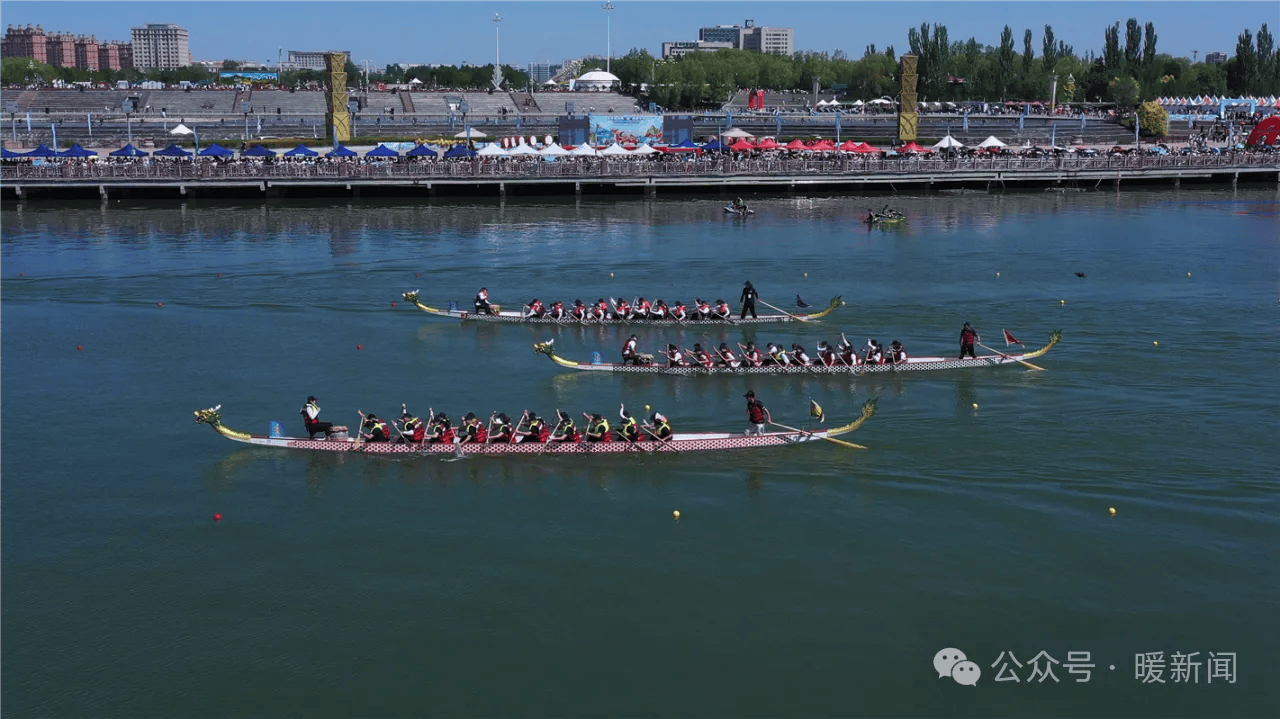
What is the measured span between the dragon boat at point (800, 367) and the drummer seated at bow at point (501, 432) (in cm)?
546

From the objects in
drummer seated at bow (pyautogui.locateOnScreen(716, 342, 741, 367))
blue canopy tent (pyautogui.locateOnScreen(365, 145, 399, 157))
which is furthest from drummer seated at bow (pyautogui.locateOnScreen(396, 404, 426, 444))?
blue canopy tent (pyautogui.locateOnScreen(365, 145, 399, 157))

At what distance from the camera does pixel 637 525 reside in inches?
844

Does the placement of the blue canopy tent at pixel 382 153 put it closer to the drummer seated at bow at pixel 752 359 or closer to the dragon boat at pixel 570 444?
the drummer seated at bow at pixel 752 359

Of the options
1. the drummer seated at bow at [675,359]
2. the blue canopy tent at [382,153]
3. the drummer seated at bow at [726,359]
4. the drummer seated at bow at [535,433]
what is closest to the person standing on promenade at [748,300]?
the drummer seated at bow at [726,359]

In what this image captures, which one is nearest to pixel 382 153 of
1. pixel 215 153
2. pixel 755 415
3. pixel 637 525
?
pixel 215 153

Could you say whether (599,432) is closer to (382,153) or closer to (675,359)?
(675,359)

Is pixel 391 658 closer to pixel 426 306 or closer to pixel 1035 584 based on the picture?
pixel 1035 584

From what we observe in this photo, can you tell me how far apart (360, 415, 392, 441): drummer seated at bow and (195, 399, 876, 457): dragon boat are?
115 mm

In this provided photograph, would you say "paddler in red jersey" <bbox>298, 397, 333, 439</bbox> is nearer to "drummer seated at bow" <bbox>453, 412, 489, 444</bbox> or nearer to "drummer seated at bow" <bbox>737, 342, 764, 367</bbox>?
"drummer seated at bow" <bbox>453, 412, 489, 444</bbox>

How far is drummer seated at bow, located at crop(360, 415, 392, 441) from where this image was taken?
2457 cm

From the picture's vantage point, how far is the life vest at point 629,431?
24.3 meters

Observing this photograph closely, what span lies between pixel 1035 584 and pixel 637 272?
27869 mm

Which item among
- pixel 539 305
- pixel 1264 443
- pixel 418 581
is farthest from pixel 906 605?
pixel 539 305

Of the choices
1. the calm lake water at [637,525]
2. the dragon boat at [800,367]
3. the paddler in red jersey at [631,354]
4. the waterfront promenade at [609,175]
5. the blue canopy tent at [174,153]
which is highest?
the blue canopy tent at [174,153]
